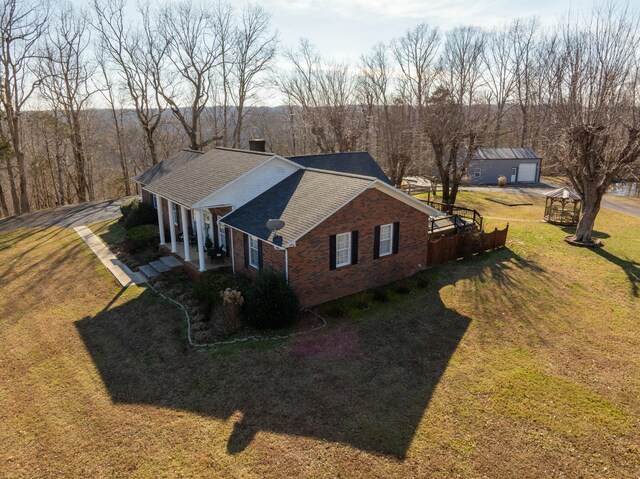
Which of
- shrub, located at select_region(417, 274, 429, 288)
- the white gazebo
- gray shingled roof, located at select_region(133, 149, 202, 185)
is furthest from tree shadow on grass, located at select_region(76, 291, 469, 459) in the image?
the white gazebo

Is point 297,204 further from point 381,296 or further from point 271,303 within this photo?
point 381,296

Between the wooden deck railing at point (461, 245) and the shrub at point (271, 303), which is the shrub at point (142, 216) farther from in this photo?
the wooden deck railing at point (461, 245)

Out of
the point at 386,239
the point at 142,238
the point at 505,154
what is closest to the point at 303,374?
the point at 386,239

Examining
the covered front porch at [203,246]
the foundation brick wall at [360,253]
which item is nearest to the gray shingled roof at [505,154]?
the foundation brick wall at [360,253]

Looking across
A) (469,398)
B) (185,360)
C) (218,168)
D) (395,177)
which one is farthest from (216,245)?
(395,177)

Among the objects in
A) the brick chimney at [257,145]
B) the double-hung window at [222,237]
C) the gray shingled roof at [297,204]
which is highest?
the brick chimney at [257,145]
